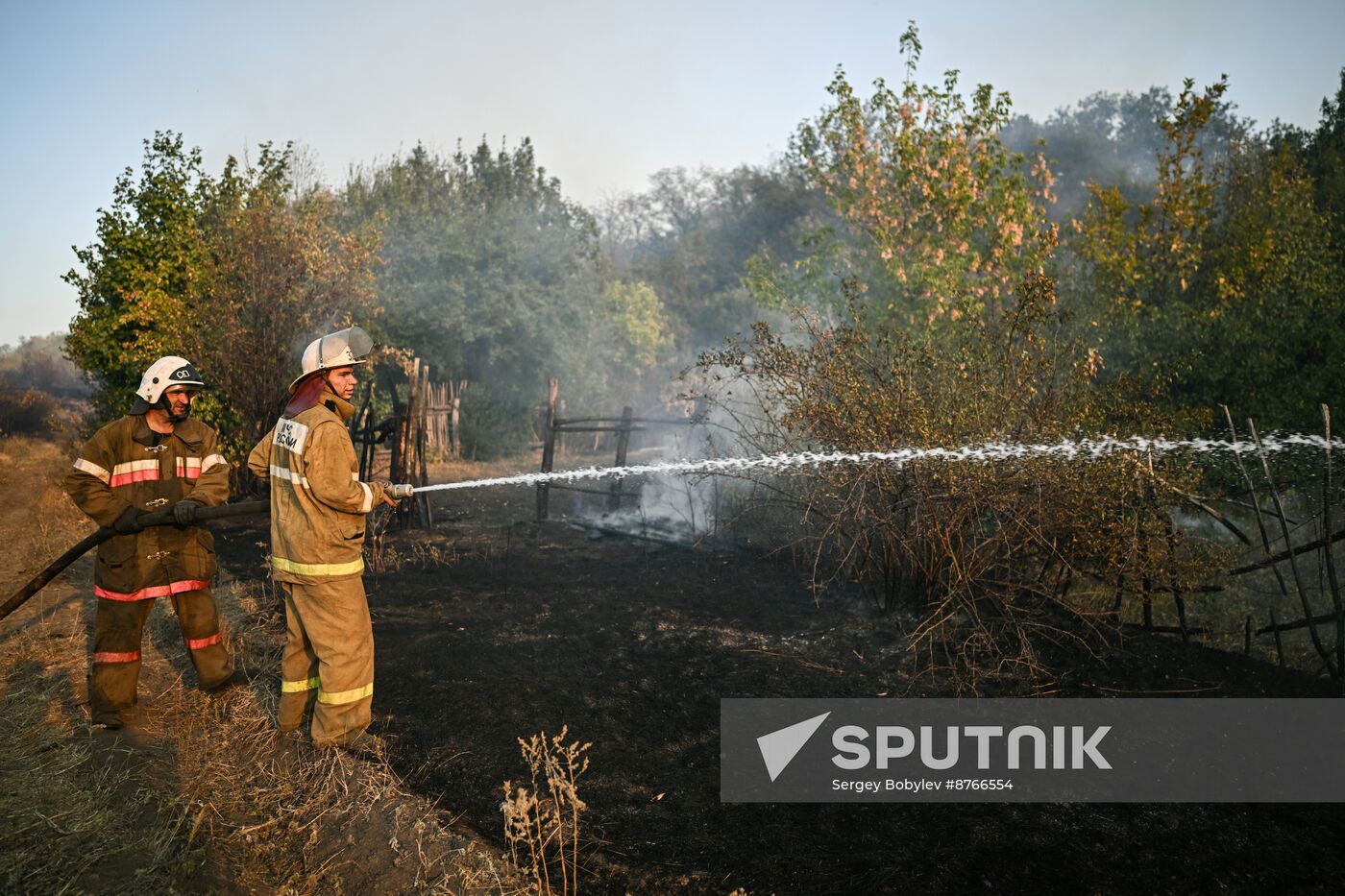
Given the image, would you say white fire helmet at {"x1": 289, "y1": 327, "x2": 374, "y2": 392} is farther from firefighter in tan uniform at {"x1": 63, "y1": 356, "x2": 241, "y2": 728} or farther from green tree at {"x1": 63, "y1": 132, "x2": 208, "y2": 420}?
green tree at {"x1": 63, "y1": 132, "x2": 208, "y2": 420}

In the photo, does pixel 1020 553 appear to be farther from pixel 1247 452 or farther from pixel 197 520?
pixel 197 520

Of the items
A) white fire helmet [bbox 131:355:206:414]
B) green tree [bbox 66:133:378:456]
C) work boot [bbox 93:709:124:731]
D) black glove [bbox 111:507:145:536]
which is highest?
green tree [bbox 66:133:378:456]

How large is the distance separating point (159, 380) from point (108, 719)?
6.17 feet

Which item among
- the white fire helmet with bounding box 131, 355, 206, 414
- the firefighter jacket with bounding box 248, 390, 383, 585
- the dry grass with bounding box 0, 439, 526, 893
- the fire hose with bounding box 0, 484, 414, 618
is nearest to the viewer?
the dry grass with bounding box 0, 439, 526, 893

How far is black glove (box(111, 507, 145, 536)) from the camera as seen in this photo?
4578 mm

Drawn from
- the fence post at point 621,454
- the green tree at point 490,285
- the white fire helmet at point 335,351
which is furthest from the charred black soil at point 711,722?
the green tree at point 490,285

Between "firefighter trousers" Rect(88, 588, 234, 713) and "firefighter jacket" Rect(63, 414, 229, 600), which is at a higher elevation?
"firefighter jacket" Rect(63, 414, 229, 600)

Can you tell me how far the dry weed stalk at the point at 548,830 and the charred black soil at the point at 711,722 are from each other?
89mm

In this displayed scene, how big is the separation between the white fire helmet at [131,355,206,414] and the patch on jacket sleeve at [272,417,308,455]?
0.98 meters

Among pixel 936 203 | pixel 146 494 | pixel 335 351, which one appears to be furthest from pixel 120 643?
pixel 936 203

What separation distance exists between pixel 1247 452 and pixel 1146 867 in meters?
6.54

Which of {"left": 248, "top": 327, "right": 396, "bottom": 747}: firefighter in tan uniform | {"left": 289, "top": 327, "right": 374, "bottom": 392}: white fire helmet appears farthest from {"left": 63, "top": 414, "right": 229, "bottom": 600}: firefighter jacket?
{"left": 289, "top": 327, "right": 374, "bottom": 392}: white fire helmet

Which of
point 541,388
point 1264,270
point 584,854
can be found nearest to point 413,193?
point 541,388

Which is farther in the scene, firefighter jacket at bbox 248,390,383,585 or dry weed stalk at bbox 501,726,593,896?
firefighter jacket at bbox 248,390,383,585
